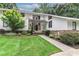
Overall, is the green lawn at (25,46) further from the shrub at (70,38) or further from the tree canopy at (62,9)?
the tree canopy at (62,9)

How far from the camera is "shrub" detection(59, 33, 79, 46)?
8039 millimetres

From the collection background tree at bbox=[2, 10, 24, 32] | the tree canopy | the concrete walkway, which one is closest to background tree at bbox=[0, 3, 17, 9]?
background tree at bbox=[2, 10, 24, 32]

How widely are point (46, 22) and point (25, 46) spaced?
26.6 inches

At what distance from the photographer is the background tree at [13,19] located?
8023mm

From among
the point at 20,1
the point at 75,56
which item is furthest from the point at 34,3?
the point at 75,56

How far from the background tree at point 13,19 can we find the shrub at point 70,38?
2.98 feet

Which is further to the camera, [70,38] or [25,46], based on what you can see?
[70,38]

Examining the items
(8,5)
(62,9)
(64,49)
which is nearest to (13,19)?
(8,5)

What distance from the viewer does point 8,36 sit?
8.02 m

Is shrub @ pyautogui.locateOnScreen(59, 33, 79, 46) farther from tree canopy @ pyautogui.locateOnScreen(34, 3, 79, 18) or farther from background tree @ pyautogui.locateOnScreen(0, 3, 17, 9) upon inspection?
background tree @ pyautogui.locateOnScreen(0, 3, 17, 9)

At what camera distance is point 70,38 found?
8.10 metres

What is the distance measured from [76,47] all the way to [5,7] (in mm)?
1709

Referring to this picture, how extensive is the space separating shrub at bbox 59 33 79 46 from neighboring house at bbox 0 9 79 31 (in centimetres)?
15

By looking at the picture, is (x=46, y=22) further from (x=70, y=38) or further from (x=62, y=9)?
(x=70, y=38)
